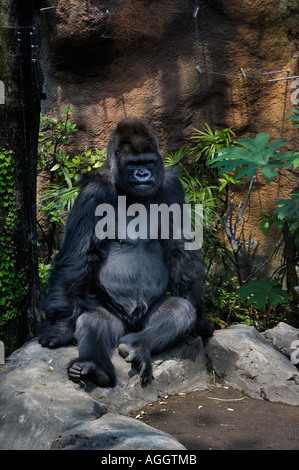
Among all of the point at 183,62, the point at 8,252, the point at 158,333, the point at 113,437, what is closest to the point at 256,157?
the point at 158,333

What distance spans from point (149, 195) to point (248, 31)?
11.2 ft

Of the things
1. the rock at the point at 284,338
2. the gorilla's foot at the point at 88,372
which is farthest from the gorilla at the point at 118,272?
the rock at the point at 284,338

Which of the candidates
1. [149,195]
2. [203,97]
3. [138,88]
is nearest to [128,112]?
[138,88]

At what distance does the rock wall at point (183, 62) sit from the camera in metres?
6.46

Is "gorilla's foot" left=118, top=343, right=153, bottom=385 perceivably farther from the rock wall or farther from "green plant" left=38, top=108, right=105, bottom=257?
the rock wall

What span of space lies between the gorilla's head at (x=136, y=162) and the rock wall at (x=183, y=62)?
272 cm

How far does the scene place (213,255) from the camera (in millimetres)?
6137

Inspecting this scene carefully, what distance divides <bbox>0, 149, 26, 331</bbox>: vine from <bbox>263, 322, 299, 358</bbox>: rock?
2.16 m

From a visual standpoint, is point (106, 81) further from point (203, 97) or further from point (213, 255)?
point (213, 255)

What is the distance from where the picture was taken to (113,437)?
267 cm

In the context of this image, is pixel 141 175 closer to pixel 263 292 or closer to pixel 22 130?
pixel 22 130

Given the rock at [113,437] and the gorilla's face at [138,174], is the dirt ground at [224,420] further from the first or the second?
the gorilla's face at [138,174]

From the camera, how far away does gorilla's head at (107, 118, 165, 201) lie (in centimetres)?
396

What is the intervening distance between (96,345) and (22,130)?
2.05 m
